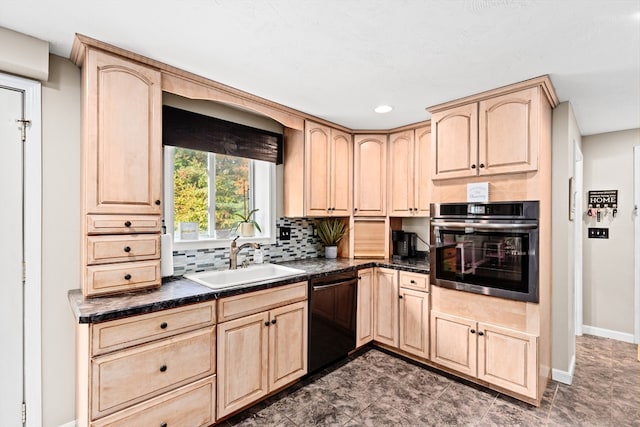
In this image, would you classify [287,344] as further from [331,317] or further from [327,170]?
[327,170]

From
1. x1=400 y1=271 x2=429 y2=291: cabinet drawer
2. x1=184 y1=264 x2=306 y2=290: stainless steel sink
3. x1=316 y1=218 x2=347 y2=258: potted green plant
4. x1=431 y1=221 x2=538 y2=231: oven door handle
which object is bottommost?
x1=400 y1=271 x2=429 y2=291: cabinet drawer

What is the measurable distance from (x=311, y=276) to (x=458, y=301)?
126cm

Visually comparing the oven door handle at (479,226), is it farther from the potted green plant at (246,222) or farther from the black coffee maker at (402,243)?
the potted green plant at (246,222)

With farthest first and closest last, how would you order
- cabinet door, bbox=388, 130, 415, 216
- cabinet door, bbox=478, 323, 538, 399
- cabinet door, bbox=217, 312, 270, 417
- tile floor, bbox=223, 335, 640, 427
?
cabinet door, bbox=388, 130, 415, 216 → cabinet door, bbox=478, 323, 538, 399 → tile floor, bbox=223, 335, 640, 427 → cabinet door, bbox=217, 312, 270, 417

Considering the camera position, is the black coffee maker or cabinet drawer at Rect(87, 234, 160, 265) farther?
the black coffee maker

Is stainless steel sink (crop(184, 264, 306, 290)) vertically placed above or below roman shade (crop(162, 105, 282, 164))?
below

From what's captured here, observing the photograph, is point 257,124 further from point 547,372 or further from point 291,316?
point 547,372

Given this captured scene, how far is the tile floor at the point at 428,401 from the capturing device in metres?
2.12

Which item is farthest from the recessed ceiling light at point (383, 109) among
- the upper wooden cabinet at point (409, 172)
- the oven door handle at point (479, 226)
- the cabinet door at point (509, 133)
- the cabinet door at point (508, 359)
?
the cabinet door at point (508, 359)

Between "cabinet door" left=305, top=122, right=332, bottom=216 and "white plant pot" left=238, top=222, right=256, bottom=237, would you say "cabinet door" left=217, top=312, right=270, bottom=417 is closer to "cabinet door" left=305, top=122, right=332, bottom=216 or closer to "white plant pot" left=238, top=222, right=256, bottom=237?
"white plant pot" left=238, top=222, right=256, bottom=237

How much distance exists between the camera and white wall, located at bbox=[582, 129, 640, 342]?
340 centimetres

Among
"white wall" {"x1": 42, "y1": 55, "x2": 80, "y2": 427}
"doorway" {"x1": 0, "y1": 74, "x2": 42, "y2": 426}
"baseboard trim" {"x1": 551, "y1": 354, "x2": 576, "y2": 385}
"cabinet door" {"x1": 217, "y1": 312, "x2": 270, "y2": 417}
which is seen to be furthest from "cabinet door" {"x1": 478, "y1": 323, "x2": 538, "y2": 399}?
"doorway" {"x1": 0, "y1": 74, "x2": 42, "y2": 426}

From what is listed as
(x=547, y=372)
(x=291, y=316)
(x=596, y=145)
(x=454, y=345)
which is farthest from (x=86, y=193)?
(x=596, y=145)

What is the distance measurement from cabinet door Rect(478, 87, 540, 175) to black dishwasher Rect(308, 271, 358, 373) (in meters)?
1.52
